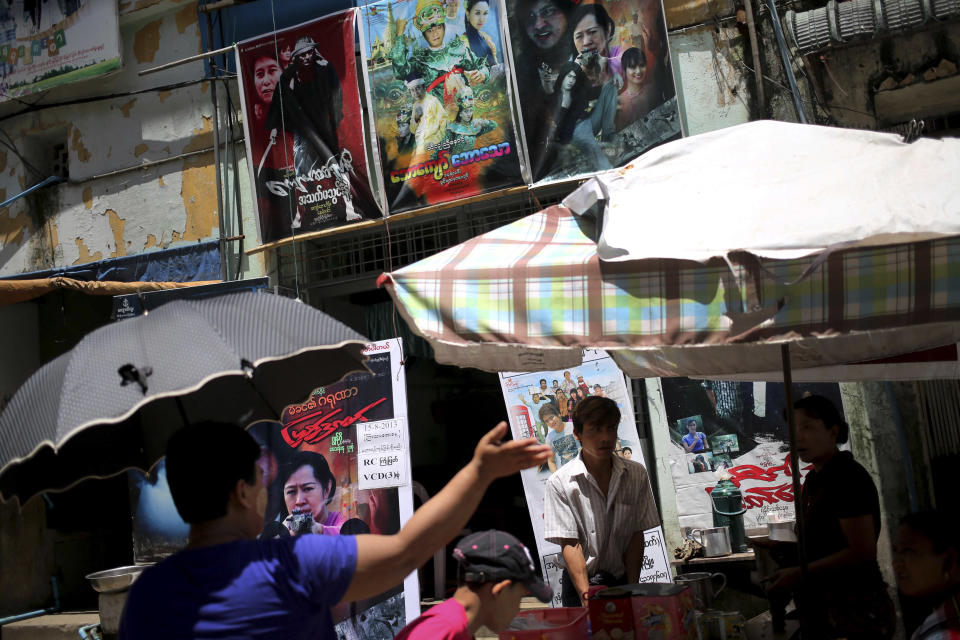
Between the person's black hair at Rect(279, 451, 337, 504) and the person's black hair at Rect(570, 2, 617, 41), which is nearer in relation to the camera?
the person's black hair at Rect(279, 451, 337, 504)

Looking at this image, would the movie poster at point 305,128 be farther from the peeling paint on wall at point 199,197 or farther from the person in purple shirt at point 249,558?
the person in purple shirt at point 249,558

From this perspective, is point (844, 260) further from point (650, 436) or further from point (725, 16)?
point (725, 16)

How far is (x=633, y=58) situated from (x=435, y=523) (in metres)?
5.90

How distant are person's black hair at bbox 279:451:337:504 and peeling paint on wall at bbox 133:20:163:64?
5194 mm

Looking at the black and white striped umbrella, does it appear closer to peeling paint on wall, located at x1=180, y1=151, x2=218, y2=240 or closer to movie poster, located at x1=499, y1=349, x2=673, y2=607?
movie poster, located at x1=499, y1=349, x2=673, y2=607

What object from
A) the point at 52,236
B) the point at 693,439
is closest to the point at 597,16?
the point at 693,439

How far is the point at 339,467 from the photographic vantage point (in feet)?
23.6

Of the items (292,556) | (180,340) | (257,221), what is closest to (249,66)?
(257,221)

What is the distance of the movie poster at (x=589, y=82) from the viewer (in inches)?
286

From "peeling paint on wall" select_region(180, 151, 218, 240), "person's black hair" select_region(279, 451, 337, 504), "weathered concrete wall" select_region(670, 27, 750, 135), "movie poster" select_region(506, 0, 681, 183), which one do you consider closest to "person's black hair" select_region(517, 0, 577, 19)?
"movie poster" select_region(506, 0, 681, 183)

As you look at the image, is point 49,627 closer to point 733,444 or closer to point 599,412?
point 733,444

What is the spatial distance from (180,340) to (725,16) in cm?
625

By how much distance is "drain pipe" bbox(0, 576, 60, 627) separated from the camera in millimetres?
9430

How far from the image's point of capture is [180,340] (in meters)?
2.60
